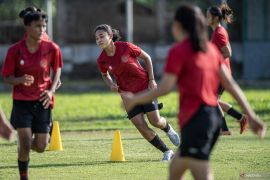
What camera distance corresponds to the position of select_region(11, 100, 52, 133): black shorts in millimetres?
9977

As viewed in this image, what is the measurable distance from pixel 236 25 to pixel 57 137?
2427cm

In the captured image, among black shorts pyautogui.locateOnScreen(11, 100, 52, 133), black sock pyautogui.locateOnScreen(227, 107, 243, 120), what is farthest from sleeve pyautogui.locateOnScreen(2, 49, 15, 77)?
black sock pyautogui.locateOnScreen(227, 107, 243, 120)

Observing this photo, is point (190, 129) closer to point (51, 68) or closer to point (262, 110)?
point (51, 68)

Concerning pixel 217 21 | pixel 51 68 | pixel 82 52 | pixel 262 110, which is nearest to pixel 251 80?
pixel 82 52

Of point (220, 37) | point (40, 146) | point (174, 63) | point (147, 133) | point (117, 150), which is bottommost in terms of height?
point (117, 150)

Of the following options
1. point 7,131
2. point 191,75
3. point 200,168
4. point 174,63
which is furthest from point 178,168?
point 7,131

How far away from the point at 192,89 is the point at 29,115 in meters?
2.99

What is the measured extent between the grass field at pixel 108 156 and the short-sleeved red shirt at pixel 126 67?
1.06 metres

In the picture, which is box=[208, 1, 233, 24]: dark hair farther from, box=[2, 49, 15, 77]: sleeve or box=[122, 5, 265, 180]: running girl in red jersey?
box=[122, 5, 265, 180]: running girl in red jersey

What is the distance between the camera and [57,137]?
13.8m

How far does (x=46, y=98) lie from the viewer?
9906mm

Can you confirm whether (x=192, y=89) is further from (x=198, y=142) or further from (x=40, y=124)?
(x=40, y=124)

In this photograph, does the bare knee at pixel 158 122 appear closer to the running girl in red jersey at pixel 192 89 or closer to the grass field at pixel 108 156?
the grass field at pixel 108 156

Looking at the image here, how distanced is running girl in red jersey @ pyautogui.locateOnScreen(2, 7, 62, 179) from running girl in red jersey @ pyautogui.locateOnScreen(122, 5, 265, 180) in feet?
8.40
